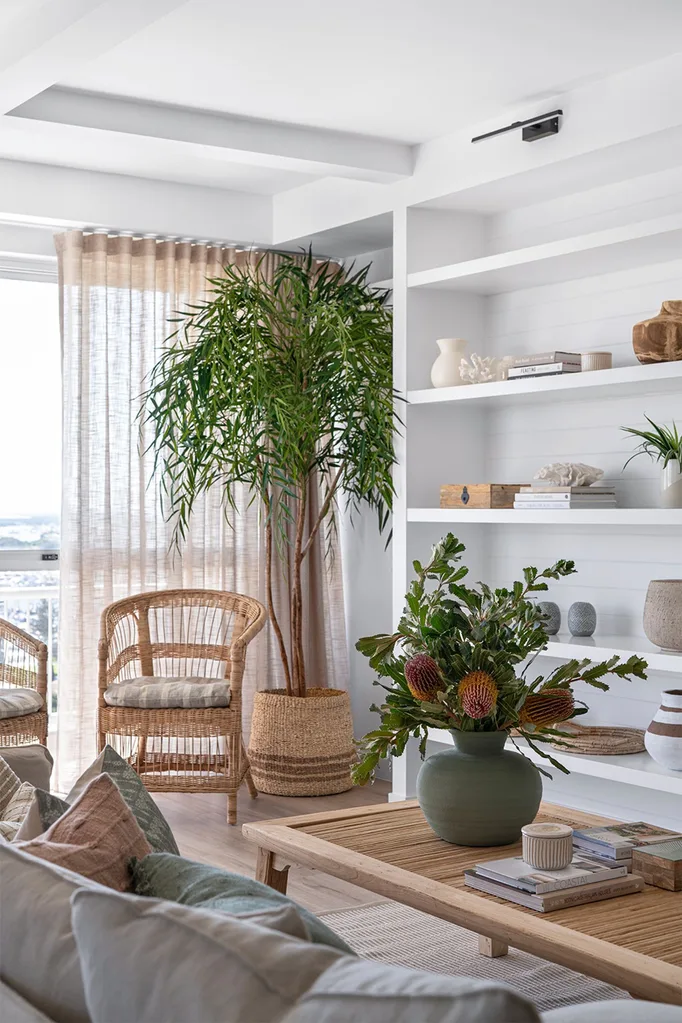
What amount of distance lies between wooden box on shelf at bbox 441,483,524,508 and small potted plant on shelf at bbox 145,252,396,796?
348 mm

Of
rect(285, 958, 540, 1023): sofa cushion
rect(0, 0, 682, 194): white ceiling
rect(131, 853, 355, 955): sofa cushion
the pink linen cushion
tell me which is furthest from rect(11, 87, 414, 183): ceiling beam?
rect(285, 958, 540, 1023): sofa cushion

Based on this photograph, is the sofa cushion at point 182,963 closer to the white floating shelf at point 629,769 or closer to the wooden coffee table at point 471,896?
the wooden coffee table at point 471,896

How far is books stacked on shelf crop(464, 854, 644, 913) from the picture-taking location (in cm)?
224

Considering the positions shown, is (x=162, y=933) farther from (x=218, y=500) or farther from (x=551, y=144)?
(x=218, y=500)

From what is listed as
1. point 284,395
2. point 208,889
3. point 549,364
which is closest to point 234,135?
point 284,395

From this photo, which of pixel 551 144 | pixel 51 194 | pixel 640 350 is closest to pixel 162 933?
pixel 640 350

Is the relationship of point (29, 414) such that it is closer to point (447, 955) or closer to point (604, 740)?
point (604, 740)

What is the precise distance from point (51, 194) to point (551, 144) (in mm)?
2094

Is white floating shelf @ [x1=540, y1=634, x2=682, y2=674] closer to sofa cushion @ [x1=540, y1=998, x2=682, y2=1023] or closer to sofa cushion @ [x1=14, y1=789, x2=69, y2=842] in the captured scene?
sofa cushion @ [x1=14, y1=789, x2=69, y2=842]

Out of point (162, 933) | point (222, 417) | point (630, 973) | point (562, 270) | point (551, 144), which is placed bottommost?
point (630, 973)

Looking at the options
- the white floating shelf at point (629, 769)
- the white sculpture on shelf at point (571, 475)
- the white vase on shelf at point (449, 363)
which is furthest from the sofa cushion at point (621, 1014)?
the white vase on shelf at point (449, 363)

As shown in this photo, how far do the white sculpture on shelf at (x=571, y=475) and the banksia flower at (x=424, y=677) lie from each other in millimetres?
1852

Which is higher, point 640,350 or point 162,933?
point 640,350

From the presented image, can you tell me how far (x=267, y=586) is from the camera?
508 centimetres
